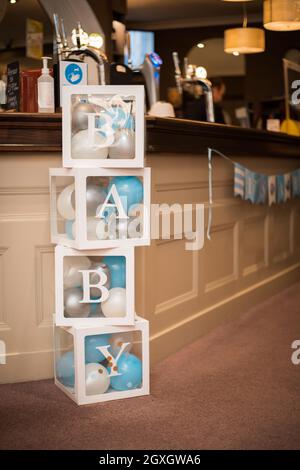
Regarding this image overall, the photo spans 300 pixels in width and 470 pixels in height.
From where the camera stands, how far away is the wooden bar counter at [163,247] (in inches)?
111

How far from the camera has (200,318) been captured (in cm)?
367

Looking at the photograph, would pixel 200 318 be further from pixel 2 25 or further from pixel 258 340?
pixel 2 25

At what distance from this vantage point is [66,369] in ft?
9.04

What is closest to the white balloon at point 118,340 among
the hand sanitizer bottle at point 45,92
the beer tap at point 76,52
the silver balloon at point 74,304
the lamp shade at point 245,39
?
the silver balloon at point 74,304

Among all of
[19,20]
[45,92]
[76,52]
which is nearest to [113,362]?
[45,92]

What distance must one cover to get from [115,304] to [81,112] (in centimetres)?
77

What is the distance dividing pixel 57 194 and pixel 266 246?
2.33 m

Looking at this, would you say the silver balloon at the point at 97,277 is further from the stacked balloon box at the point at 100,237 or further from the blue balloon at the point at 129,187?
the blue balloon at the point at 129,187

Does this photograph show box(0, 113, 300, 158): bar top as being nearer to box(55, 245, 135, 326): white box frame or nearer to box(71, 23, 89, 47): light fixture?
box(55, 245, 135, 326): white box frame

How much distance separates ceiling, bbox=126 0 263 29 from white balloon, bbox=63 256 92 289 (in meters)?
6.46

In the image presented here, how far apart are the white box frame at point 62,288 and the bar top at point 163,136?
0.48 m

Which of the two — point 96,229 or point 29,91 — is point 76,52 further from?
point 96,229
